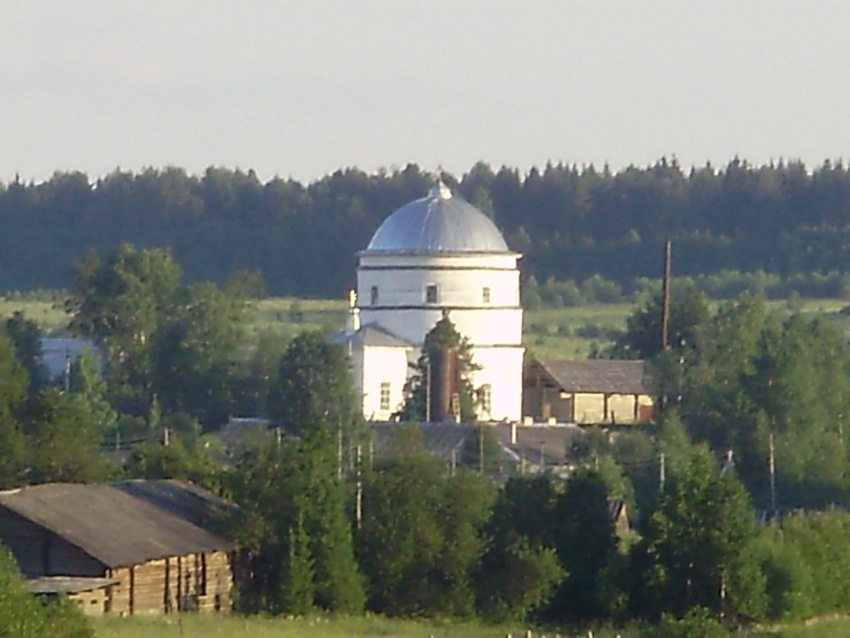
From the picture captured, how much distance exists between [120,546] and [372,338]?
3374cm

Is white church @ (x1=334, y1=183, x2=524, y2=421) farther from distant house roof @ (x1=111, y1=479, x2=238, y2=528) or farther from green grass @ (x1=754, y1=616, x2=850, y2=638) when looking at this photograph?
green grass @ (x1=754, y1=616, x2=850, y2=638)

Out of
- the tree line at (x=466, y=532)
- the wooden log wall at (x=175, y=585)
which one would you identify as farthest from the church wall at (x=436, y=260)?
the wooden log wall at (x=175, y=585)

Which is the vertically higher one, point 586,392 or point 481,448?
point 586,392

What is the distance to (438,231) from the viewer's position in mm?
77000

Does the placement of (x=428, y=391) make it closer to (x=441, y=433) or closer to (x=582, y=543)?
(x=441, y=433)

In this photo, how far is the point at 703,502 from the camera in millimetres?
45250

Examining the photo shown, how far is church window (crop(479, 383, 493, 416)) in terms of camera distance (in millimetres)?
75812

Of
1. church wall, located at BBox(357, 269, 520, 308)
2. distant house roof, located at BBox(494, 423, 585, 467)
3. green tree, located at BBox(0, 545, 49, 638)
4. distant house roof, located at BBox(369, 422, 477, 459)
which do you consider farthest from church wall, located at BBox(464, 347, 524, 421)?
green tree, located at BBox(0, 545, 49, 638)

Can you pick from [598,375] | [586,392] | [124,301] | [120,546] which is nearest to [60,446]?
[120,546]

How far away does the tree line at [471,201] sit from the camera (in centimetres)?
14250

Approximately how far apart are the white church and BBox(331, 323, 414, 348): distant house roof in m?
0.03

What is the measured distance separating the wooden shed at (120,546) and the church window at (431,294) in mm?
30996

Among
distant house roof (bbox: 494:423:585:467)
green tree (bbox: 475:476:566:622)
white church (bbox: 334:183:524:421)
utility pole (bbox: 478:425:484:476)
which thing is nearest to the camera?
green tree (bbox: 475:476:566:622)

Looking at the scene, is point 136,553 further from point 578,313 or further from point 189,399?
point 578,313
